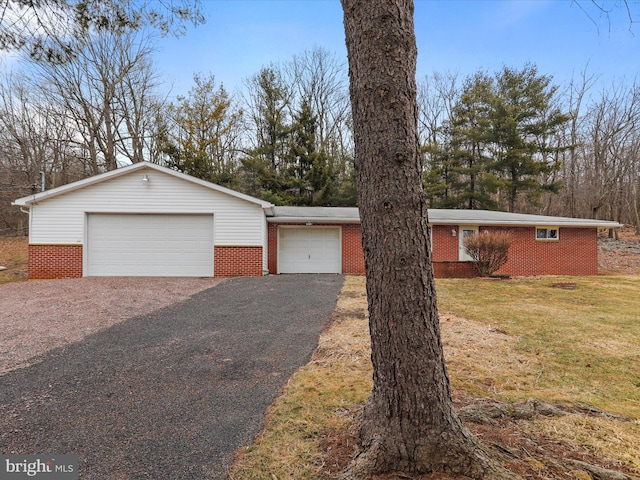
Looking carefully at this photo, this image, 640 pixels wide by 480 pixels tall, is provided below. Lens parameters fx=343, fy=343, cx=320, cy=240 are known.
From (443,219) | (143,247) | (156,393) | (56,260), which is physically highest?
(443,219)

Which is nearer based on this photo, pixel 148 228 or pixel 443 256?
pixel 148 228

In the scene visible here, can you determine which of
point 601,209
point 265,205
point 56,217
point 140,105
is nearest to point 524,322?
point 265,205

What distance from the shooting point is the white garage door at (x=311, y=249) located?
535 inches

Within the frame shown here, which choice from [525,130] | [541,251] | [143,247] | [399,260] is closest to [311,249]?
[143,247]

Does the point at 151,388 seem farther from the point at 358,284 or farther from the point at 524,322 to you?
the point at 358,284

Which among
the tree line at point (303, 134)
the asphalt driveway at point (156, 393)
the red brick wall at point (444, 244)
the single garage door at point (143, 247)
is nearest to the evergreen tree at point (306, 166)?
the tree line at point (303, 134)

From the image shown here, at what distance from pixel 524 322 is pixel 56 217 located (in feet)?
43.8

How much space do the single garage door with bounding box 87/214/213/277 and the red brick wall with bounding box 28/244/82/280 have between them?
13.3 inches

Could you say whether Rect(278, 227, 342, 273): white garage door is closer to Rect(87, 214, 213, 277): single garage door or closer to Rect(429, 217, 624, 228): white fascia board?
Rect(87, 214, 213, 277): single garage door

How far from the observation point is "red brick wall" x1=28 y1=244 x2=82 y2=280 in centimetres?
1119

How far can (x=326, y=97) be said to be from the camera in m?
24.5

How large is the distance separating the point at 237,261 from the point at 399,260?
10.5 m

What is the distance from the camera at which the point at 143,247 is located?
11516 mm

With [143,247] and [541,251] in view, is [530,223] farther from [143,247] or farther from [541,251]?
[143,247]
